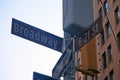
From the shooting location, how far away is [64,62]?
877cm

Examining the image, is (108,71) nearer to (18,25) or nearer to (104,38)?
(104,38)

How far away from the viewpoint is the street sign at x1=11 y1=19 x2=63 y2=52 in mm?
9086

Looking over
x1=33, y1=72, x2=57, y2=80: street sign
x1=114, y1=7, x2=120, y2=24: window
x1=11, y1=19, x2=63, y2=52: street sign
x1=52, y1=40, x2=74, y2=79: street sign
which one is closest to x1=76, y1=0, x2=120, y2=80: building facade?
x1=114, y1=7, x2=120, y2=24: window

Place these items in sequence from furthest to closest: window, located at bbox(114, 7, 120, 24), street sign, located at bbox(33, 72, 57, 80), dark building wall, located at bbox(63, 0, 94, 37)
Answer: window, located at bbox(114, 7, 120, 24)
street sign, located at bbox(33, 72, 57, 80)
dark building wall, located at bbox(63, 0, 94, 37)

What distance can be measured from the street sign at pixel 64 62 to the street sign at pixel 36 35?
13.6 inches

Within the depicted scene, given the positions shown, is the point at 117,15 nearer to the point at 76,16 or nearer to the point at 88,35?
the point at 88,35

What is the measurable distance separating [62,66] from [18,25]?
1.46m

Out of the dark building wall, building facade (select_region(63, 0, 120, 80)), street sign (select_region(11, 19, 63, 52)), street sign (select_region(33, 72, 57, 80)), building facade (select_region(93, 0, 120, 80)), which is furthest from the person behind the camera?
building facade (select_region(93, 0, 120, 80))

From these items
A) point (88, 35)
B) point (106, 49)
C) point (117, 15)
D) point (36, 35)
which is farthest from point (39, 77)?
point (106, 49)

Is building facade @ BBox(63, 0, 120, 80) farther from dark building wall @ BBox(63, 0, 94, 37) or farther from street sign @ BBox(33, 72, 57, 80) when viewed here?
dark building wall @ BBox(63, 0, 94, 37)

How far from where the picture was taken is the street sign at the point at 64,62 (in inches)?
335

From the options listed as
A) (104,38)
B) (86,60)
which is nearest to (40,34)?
(104,38)

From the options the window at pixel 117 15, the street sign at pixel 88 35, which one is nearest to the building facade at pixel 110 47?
the window at pixel 117 15

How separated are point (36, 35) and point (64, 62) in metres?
1.00
